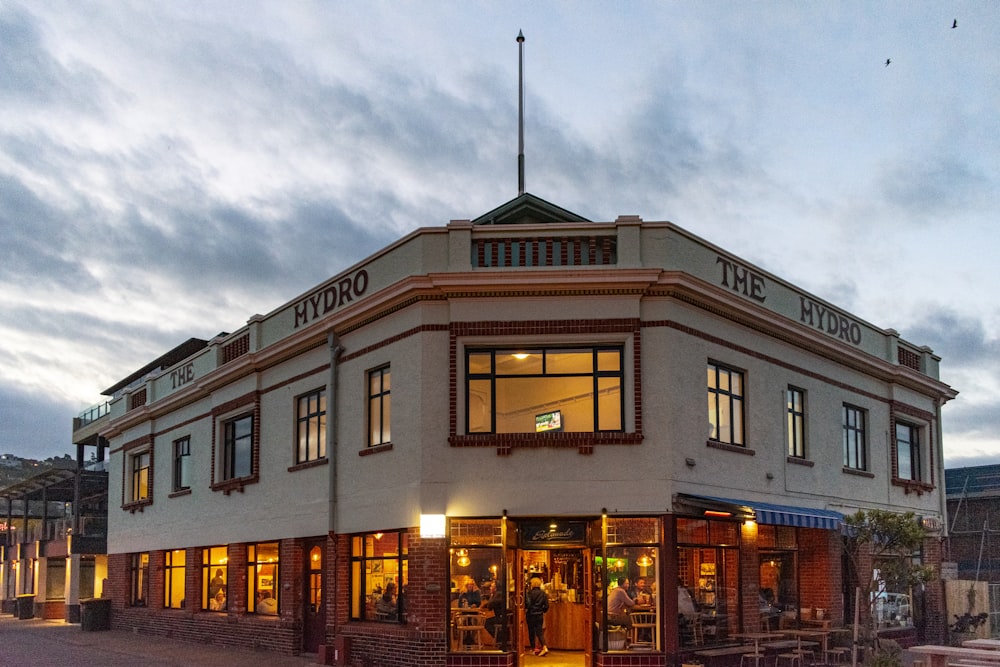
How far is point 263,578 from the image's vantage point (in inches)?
1058

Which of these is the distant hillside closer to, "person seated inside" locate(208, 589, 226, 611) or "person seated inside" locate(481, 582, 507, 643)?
"person seated inside" locate(208, 589, 226, 611)

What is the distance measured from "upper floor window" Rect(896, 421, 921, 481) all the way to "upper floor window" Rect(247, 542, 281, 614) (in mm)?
15531

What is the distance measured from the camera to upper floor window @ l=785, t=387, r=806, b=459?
2394 centimetres

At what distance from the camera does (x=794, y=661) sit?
72.2 ft

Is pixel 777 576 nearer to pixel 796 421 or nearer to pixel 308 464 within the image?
pixel 796 421

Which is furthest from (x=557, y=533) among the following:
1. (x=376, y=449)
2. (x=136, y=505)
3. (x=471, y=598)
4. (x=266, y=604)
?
(x=136, y=505)

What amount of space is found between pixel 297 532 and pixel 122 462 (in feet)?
48.0

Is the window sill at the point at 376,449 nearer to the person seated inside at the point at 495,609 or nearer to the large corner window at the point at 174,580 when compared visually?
the person seated inside at the point at 495,609

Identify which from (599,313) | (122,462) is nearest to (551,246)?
(599,313)

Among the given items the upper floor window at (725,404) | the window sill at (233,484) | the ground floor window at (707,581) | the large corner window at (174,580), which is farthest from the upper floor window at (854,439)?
the large corner window at (174,580)

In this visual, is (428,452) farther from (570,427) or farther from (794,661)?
(794,661)

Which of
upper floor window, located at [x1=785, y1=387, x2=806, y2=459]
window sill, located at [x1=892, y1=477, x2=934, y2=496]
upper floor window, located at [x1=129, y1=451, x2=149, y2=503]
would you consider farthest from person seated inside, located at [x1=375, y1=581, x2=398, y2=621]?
upper floor window, located at [x1=129, y1=451, x2=149, y2=503]

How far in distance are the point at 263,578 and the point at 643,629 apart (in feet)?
36.0

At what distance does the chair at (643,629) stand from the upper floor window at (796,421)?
599 cm
